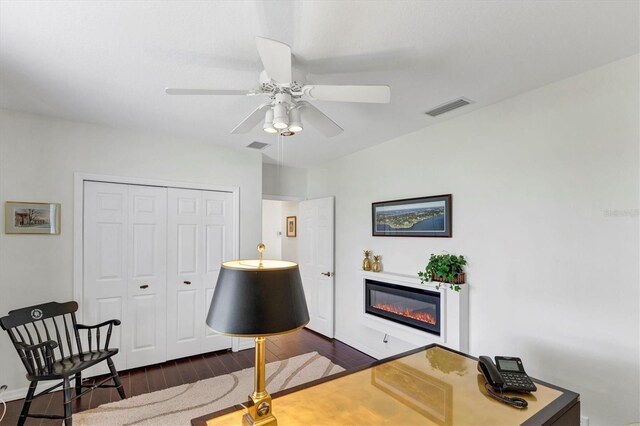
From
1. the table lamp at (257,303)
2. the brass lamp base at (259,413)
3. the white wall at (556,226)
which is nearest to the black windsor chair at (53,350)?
the brass lamp base at (259,413)

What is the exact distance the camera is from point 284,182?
523 centimetres

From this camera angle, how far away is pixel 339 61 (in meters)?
2.08

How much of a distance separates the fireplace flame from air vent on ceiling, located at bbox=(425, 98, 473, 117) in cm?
193

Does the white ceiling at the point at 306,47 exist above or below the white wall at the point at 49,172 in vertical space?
above

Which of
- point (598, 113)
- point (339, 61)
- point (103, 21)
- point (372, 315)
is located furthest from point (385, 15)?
point (372, 315)

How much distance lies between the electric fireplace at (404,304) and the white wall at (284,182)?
78.4 inches

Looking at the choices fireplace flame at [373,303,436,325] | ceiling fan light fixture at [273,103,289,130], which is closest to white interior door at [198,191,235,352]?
fireplace flame at [373,303,436,325]

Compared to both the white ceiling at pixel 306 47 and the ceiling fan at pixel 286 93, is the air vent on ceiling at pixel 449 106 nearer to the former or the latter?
the white ceiling at pixel 306 47

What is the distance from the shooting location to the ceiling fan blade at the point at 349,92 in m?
1.81

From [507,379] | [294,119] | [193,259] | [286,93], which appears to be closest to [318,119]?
[294,119]

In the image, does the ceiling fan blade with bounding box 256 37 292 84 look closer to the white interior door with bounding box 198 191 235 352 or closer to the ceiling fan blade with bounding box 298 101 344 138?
the ceiling fan blade with bounding box 298 101 344 138

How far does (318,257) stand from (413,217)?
6.18 feet

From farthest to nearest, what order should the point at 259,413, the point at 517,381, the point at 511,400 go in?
Result: 1. the point at 517,381
2. the point at 511,400
3. the point at 259,413

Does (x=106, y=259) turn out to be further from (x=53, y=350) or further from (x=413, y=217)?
(x=413, y=217)
